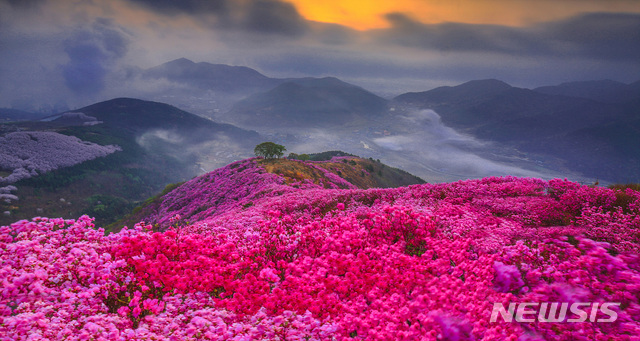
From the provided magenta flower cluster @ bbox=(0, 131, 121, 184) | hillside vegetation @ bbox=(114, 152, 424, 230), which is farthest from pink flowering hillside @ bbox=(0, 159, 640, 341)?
magenta flower cluster @ bbox=(0, 131, 121, 184)

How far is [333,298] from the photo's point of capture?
721 cm

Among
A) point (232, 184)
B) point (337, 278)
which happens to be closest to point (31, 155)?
point (232, 184)

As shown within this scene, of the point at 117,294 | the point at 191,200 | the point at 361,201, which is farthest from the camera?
the point at 191,200

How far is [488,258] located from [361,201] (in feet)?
31.3

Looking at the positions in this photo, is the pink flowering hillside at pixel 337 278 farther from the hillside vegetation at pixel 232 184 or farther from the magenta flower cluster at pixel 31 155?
the magenta flower cluster at pixel 31 155

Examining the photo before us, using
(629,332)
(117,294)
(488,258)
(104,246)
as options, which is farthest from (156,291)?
(629,332)

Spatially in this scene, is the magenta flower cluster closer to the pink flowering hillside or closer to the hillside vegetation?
the hillside vegetation

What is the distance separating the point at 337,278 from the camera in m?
7.72

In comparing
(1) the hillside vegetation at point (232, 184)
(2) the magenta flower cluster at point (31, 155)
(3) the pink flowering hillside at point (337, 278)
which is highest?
(3) the pink flowering hillside at point (337, 278)

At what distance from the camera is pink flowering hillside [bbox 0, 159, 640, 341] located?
592cm

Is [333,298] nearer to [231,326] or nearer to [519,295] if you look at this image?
[231,326]

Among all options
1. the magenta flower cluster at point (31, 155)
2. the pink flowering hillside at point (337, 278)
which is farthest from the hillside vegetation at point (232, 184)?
the magenta flower cluster at point (31, 155)

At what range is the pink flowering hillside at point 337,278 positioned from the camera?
592cm

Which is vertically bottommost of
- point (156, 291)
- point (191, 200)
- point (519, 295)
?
point (191, 200)
